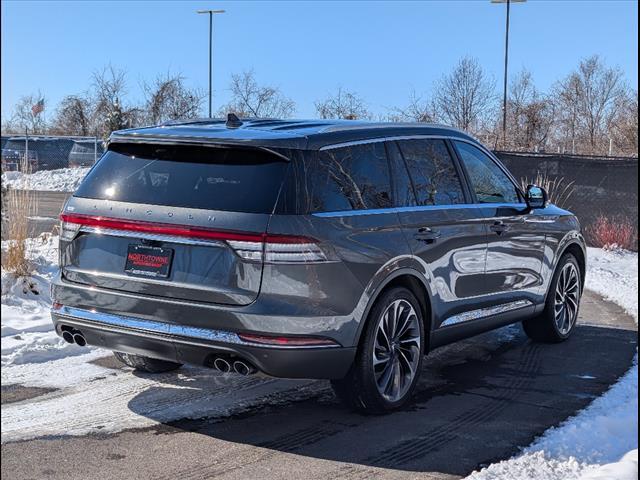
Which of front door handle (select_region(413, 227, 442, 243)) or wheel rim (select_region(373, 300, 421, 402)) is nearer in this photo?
wheel rim (select_region(373, 300, 421, 402))

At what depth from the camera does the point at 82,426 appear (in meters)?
4.93

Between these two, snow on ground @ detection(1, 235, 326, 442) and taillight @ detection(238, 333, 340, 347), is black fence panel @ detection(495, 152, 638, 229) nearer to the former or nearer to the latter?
snow on ground @ detection(1, 235, 326, 442)

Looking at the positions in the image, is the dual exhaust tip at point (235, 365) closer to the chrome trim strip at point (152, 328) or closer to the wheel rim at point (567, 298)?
the chrome trim strip at point (152, 328)

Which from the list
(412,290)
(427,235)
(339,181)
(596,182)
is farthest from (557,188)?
(339,181)

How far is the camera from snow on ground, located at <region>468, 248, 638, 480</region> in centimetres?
431

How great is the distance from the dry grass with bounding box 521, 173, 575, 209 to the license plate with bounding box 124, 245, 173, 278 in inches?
485

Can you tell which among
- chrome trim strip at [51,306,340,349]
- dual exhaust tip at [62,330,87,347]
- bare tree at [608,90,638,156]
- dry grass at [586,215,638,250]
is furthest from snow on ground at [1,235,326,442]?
bare tree at [608,90,638,156]

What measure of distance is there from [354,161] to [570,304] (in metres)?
3.54

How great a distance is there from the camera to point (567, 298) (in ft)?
25.8

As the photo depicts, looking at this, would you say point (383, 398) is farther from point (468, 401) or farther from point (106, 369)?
point (106, 369)

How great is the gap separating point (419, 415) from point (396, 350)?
17.1 inches

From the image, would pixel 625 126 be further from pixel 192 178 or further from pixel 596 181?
pixel 192 178

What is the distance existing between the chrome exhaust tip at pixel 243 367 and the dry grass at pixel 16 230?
472 centimetres

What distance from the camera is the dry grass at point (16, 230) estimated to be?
340 inches
